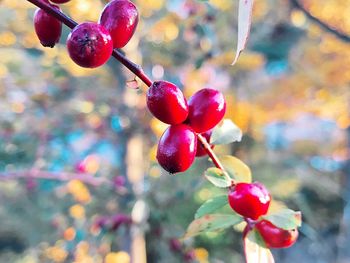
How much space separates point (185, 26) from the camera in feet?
6.22

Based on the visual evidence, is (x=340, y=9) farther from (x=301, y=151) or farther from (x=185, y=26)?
(x=301, y=151)

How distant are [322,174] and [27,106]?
12.3 ft

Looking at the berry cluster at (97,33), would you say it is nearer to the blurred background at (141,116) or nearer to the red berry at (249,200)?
the red berry at (249,200)

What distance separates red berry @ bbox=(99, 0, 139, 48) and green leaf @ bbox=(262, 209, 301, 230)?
0.89 ft

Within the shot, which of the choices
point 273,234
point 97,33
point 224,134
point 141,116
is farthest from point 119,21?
point 141,116

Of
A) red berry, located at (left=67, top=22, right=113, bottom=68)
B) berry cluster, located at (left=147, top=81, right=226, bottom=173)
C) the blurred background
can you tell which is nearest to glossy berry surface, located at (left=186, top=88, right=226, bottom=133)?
berry cluster, located at (left=147, top=81, right=226, bottom=173)

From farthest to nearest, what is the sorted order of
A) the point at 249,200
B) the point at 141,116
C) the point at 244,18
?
the point at 141,116 < the point at 249,200 < the point at 244,18

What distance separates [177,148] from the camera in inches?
17.3

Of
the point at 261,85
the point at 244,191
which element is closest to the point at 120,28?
the point at 244,191

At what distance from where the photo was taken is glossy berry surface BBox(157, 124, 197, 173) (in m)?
0.44

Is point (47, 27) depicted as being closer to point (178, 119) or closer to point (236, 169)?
point (178, 119)

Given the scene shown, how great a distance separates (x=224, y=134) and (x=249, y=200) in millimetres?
98

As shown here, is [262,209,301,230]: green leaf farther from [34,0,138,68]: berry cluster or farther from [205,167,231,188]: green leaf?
[34,0,138,68]: berry cluster

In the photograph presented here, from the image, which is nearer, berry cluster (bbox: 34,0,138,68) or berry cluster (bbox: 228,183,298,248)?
berry cluster (bbox: 34,0,138,68)
